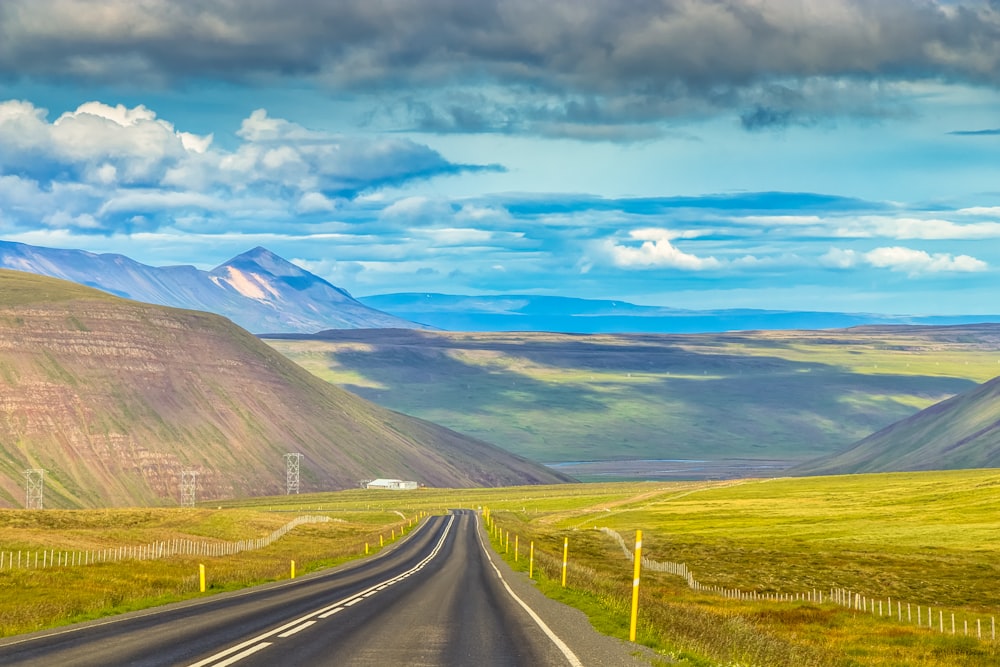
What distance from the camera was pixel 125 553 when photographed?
272ft

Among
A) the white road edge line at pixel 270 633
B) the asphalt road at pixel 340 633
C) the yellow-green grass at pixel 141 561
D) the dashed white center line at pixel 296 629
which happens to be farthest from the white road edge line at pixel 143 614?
the dashed white center line at pixel 296 629

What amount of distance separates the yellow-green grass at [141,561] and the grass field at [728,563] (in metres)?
0.22

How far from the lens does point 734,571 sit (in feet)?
267

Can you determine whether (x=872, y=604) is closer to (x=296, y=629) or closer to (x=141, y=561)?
(x=296, y=629)

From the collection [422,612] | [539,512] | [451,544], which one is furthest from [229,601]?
[539,512]

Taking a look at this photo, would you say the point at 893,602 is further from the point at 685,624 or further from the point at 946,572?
the point at 685,624

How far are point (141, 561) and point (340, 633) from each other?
44.6 metres

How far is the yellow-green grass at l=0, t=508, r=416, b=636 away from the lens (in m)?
38.7

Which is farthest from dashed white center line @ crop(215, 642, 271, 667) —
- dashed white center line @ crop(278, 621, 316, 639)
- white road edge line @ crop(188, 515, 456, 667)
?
dashed white center line @ crop(278, 621, 316, 639)

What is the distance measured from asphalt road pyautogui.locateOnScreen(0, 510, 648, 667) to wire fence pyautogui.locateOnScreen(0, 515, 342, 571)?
30955mm

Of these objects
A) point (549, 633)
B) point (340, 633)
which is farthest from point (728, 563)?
point (340, 633)

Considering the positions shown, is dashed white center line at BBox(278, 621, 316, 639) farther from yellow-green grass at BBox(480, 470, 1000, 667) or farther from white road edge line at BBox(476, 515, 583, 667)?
yellow-green grass at BBox(480, 470, 1000, 667)

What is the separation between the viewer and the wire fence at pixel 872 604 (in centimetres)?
5259

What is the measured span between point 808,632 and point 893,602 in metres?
25.0
